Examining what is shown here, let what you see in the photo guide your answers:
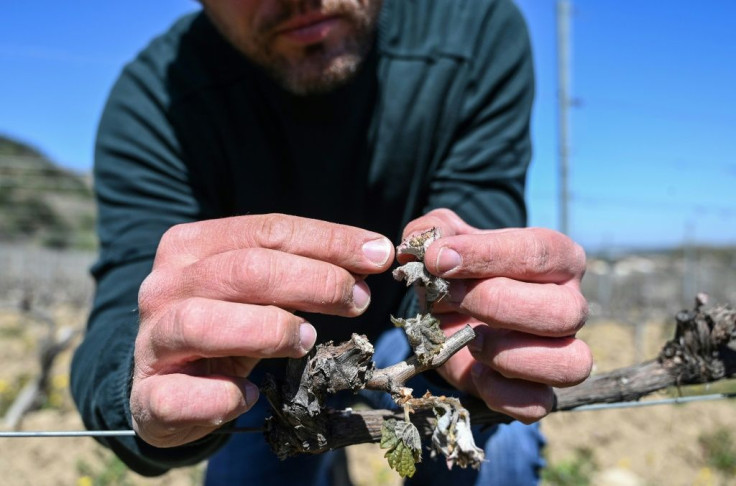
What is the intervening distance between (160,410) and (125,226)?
107 cm

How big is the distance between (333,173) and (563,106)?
1078 centimetres

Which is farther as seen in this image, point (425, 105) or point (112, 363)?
point (425, 105)

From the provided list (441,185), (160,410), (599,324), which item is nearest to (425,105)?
(441,185)

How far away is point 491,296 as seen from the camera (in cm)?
116

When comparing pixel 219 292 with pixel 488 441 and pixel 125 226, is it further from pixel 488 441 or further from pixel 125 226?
pixel 488 441

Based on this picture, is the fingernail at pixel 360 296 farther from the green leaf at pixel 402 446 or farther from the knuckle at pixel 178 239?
the knuckle at pixel 178 239

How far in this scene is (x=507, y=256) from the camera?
45.8 inches

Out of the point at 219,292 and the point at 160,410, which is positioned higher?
the point at 219,292

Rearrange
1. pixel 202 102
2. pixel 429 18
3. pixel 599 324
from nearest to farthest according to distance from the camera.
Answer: pixel 202 102 < pixel 429 18 < pixel 599 324

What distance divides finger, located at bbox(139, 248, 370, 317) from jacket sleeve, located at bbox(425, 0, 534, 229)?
1046mm

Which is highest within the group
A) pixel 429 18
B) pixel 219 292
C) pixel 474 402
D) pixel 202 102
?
pixel 429 18

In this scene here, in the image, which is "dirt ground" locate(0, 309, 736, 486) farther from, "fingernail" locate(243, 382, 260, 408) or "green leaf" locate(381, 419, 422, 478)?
"green leaf" locate(381, 419, 422, 478)

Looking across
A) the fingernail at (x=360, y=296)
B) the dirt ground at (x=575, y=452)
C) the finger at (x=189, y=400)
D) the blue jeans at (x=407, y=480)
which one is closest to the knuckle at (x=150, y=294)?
the finger at (x=189, y=400)

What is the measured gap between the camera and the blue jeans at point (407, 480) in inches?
75.8
